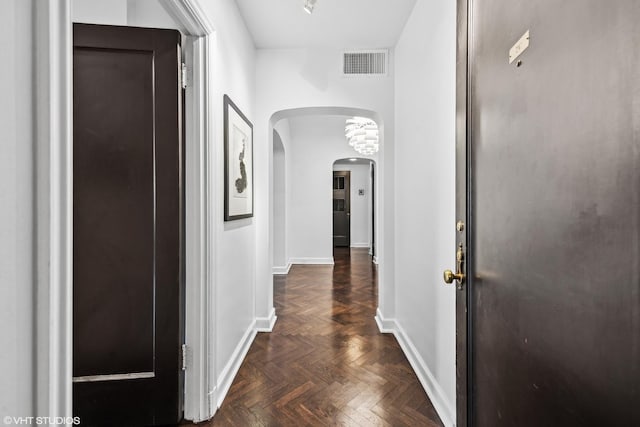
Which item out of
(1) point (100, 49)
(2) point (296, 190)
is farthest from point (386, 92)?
(2) point (296, 190)

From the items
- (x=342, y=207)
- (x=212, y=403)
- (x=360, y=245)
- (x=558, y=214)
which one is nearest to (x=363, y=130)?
(x=212, y=403)

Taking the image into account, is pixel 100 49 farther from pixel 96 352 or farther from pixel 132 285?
pixel 96 352

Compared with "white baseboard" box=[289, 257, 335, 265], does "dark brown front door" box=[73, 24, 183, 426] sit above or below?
above

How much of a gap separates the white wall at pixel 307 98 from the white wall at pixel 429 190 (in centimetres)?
20

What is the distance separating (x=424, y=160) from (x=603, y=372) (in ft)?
5.89

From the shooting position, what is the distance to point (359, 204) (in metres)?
9.57

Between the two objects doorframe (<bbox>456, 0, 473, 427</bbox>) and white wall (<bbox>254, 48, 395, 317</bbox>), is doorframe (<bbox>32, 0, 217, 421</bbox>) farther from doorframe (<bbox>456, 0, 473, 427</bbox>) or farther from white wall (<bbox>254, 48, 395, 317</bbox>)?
white wall (<bbox>254, 48, 395, 317</bbox>)

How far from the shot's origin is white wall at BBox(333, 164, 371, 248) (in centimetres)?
945

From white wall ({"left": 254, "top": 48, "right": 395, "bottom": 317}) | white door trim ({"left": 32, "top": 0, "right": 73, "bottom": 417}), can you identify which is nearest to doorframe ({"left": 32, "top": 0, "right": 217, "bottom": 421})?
white door trim ({"left": 32, "top": 0, "right": 73, "bottom": 417})

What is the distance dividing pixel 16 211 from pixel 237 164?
5.78 ft

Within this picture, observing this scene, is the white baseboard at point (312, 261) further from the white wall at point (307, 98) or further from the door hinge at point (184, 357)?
the door hinge at point (184, 357)

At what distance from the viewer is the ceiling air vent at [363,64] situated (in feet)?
10.1

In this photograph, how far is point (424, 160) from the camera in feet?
7.18

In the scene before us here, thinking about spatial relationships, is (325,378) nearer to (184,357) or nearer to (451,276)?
(184,357)
